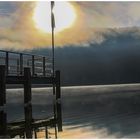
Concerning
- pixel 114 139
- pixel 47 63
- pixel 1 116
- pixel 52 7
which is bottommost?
pixel 114 139

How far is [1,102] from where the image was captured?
1891 cm

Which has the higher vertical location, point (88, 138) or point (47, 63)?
point (47, 63)

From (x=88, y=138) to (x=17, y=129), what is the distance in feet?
23.6

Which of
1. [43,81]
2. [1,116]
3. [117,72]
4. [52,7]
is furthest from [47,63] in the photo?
[117,72]

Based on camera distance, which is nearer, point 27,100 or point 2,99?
point 2,99

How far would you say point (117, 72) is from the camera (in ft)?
653

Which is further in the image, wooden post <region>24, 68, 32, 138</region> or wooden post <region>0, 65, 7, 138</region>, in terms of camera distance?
wooden post <region>24, 68, 32, 138</region>

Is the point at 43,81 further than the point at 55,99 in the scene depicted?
No

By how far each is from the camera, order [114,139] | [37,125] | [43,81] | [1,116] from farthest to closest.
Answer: [114,139] < [43,81] < [37,125] < [1,116]

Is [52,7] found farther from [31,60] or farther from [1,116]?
[1,116]

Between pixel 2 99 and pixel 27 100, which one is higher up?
pixel 2 99

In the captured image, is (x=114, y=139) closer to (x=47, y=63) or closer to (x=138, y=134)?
(x=138, y=134)

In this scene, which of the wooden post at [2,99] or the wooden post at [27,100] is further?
the wooden post at [27,100]

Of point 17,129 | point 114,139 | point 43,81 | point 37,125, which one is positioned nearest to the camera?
point 17,129
